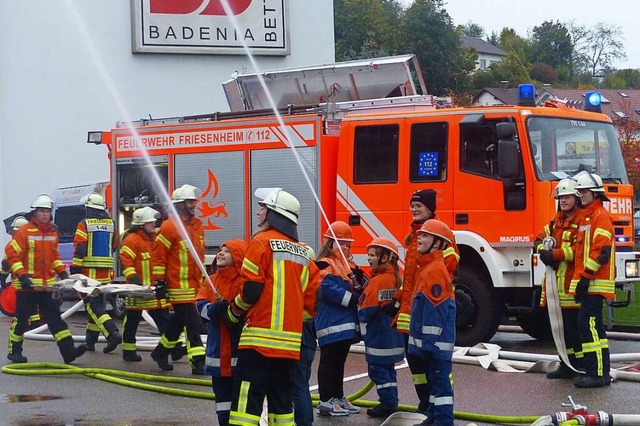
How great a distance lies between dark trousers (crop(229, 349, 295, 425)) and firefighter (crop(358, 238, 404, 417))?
1.67 m

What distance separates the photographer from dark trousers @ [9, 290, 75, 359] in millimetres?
11625

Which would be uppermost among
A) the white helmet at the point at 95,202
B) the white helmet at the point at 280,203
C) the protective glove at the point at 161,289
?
the white helmet at the point at 280,203

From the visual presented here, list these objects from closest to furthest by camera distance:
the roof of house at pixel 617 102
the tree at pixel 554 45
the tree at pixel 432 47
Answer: the roof of house at pixel 617 102
the tree at pixel 432 47
the tree at pixel 554 45

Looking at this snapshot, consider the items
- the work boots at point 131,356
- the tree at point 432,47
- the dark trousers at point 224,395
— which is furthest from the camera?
the tree at point 432,47

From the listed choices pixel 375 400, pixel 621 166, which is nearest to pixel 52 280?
pixel 375 400

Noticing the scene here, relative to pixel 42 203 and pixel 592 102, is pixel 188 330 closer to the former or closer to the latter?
pixel 42 203

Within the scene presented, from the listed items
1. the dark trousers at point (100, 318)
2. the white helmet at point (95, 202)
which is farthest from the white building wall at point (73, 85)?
the dark trousers at point (100, 318)

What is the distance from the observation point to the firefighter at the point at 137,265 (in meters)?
11.7

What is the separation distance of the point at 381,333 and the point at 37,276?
189 inches

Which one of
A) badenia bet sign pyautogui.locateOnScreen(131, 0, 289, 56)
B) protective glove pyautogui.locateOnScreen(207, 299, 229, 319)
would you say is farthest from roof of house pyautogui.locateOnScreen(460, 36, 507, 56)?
protective glove pyautogui.locateOnScreen(207, 299, 229, 319)

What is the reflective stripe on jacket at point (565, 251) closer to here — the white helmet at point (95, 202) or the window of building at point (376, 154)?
the window of building at point (376, 154)

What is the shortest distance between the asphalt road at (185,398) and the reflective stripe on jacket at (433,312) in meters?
0.92

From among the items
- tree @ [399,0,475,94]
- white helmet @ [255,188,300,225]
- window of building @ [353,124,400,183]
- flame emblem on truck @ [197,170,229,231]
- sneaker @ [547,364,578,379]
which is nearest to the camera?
white helmet @ [255,188,300,225]

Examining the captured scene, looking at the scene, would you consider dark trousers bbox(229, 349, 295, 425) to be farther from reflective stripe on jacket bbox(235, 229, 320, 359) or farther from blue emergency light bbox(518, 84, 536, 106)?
blue emergency light bbox(518, 84, 536, 106)
